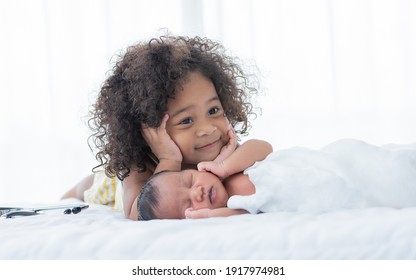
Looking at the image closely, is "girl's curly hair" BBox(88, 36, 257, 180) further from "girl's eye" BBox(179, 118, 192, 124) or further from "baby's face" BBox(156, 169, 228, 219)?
"baby's face" BBox(156, 169, 228, 219)

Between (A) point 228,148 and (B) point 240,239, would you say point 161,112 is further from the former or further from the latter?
(B) point 240,239

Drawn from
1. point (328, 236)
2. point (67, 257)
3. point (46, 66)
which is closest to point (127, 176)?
point (67, 257)

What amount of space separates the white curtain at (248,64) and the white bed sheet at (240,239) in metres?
2.46

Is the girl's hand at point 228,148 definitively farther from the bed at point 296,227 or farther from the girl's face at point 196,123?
the bed at point 296,227

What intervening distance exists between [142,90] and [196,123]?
172 millimetres

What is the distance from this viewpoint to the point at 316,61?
3.49m

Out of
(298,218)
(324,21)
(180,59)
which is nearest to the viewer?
(298,218)

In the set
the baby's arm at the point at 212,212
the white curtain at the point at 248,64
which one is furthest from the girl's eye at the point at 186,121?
the white curtain at the point at 248,64

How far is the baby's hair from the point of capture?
4.27 ft

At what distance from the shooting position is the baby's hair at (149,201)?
4.27 feet

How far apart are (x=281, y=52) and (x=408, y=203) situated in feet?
8.16

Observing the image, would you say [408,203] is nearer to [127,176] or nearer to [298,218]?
[298,218]

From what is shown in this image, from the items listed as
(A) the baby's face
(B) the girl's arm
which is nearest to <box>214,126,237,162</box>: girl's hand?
(B) the girl's arm

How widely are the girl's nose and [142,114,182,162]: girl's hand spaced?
8 centimetres
